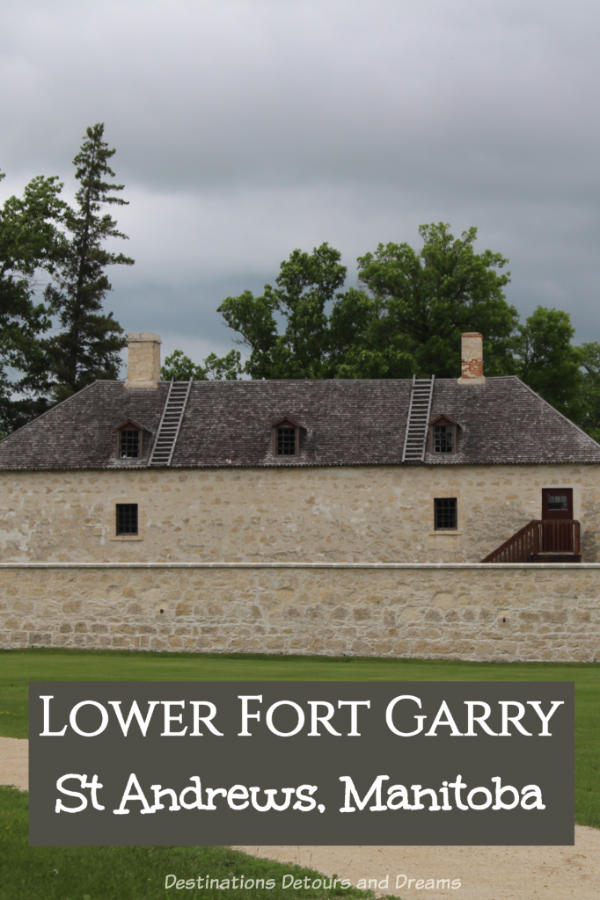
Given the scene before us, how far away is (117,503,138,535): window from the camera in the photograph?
122 ft

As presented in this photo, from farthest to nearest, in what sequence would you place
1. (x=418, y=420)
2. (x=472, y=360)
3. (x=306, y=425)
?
(x=472, y=360)
(x=306, y=425)
(x=418, y=420)

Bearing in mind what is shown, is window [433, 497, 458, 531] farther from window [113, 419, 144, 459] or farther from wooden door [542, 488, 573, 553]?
window [113, 419, 144, 459]

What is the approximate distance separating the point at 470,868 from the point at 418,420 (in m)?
29.5

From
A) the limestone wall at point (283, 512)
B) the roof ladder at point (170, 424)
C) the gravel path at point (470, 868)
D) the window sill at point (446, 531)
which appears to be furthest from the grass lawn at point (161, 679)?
the roof ladder at point (170, 424)

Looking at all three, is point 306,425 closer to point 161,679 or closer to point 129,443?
point 129,443

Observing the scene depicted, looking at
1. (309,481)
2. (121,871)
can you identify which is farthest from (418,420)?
(121,871)

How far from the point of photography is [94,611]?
2811 cm

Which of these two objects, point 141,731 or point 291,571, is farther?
point 291,571

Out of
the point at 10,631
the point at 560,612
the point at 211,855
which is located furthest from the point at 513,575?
the point at 211,855

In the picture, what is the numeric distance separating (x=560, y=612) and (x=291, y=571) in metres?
6.25

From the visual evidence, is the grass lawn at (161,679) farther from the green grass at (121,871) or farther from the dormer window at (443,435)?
the dormer window at (443,435)

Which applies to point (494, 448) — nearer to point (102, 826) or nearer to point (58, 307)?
point (58, 307)

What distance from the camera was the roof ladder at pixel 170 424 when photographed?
123ft

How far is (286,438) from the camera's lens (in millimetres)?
37562
